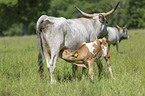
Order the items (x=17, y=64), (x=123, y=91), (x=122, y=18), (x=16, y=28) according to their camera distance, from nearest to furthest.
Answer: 1. (x=123, y=91)
2. (x=17, y=64)
3. (x=122, y=18)
4. (x=16, y=28)

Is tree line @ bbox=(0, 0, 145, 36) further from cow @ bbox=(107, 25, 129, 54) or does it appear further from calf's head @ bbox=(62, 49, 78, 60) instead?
calf's head @ bbox=(62, 49, 78, 60)

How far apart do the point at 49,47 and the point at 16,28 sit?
49.6 metres

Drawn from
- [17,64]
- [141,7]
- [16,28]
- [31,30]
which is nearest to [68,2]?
[31,30]

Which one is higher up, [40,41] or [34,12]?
[34,12]

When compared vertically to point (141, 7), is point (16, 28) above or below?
below

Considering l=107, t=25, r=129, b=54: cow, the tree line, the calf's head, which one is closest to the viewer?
the calf's head

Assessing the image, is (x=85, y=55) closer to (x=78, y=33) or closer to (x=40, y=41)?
(x=78, y=33)

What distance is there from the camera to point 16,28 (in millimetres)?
51000

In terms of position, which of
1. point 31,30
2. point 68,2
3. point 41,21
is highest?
point 68,2

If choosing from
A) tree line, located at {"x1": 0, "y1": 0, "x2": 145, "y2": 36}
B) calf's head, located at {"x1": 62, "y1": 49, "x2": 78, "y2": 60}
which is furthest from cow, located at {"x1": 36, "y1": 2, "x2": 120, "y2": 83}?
tree line, located at {"x1": 0, "y1": 0, "x2": 145, "y2": 36}

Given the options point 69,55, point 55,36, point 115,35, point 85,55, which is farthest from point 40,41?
point 115,35

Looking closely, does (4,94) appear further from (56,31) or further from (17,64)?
(17,64)

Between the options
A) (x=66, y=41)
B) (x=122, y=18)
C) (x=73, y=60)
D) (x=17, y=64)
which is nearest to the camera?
(x=73, y=60)

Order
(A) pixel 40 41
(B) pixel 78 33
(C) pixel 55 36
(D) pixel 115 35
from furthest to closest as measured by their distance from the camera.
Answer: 1. (D) pixel 115 35
2. (B) pixel 78 33
3. (A) pixel 40 41
4. (C) pixel 55 36
